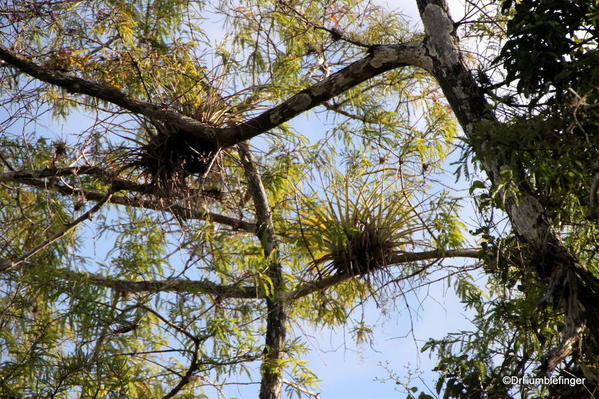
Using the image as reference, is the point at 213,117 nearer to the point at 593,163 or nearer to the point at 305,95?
the point at 305,95

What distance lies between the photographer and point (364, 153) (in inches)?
203

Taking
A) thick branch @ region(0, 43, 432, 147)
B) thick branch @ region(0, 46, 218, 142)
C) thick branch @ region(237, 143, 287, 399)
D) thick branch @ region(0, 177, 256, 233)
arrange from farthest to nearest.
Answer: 1. thick branch @ region(237, 143, 287, 399)
2. thick branch @ region(0, 177, 256, 233)
3. thick branch @ region(0, 46, 218, 142)
4. thick branch @ region(0, 43, 432, 147)

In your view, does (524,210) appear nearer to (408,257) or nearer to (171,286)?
(408,257)

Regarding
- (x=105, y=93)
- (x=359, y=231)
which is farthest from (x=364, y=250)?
(x=105, y=93)

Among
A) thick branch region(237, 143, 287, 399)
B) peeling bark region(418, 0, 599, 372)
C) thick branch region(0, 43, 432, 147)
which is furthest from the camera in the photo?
thick branch region(237, 143, 287, 399)

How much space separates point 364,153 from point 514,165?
9.21ft

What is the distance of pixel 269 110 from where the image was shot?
3.53m

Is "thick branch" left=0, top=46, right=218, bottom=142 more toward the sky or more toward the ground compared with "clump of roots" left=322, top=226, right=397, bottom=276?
more toward the sky

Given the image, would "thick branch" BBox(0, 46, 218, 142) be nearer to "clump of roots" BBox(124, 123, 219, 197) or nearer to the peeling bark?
"clump of roots" BBox(124, 123, 219, 197)

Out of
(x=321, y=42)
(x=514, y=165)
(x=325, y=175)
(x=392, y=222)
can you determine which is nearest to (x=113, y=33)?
(x=321, y=42)

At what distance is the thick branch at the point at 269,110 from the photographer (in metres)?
3.15

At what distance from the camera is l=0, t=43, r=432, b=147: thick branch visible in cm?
315

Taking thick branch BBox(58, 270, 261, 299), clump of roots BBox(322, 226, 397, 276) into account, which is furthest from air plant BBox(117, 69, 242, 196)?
clump of roots BBox(322, 226, 397, 276)

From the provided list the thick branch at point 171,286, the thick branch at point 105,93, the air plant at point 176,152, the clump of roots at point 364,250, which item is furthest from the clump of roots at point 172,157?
the clump of roots at point 364,250
